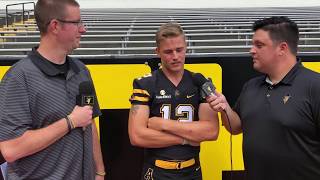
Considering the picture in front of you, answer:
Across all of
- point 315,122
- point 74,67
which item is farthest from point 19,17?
point 315,122

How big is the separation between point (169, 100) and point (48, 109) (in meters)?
0.83

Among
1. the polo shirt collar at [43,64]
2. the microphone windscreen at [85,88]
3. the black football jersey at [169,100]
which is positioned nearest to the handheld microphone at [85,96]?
the microphone windscreen at [85,88]

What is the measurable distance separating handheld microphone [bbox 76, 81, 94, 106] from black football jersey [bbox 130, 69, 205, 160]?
0.49 meters

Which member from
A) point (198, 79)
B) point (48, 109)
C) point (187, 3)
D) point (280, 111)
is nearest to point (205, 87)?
point (198, 79)

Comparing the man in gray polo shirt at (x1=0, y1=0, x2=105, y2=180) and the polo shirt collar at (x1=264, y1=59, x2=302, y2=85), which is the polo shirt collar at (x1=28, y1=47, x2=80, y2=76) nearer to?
the man in gray polo shirt at (x1=0, y1=0, x2=105, y2=180)

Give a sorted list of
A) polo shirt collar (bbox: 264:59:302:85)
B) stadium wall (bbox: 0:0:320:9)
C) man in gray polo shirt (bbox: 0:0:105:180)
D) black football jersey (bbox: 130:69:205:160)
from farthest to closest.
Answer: stadium wall (bbox: 0:0:320:9), black football jersey (bbox: 130:69:205:160), polo shirt collar (bbox: 264:59:302:85), man in gray polo shirt (bbox: 0:0:105:180)

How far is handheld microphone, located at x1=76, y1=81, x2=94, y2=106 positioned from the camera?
2.11m

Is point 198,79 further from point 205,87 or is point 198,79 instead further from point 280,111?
point 280,111

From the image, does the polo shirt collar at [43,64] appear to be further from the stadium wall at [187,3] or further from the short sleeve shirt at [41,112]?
the stadium wall at [187,3]

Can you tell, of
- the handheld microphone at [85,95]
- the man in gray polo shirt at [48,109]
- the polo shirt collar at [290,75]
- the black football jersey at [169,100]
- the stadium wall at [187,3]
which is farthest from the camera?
the stadium wall at [187,3]

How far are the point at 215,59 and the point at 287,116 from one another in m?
1.23

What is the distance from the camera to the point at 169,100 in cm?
259

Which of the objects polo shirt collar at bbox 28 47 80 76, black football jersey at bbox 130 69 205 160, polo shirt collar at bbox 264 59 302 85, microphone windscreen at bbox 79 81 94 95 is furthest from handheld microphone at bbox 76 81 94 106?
polo shirt collar at bbox 264 59 302 85

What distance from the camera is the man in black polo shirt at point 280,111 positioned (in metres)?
2.21
